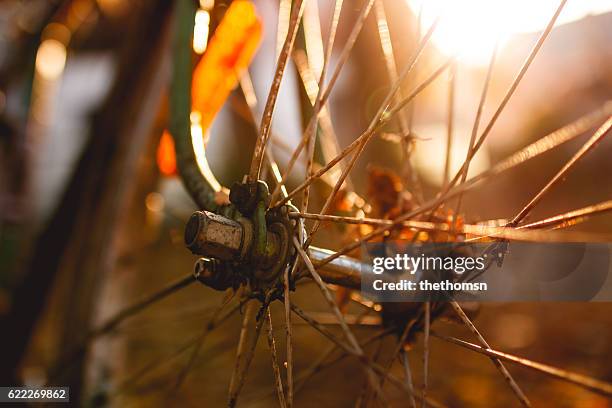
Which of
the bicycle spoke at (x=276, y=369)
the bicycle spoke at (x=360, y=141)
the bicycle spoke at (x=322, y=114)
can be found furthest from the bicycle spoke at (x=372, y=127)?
the bicycle spoke at (x=322, y=114)

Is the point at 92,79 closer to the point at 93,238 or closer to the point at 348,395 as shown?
the point at 93,238

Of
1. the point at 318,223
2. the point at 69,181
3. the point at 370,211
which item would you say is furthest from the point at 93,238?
the point at 318,223

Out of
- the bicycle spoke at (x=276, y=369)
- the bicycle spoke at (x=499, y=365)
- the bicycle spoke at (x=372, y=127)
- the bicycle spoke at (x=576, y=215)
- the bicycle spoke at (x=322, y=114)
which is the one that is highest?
the bicycle spoke at (x=322, y=114)

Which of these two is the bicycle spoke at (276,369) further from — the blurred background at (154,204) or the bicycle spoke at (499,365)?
the bicycle spoke at (499,365)

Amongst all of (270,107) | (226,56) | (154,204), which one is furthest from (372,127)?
(154,204)

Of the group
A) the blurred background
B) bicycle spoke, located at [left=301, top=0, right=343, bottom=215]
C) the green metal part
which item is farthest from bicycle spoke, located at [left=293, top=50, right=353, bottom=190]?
bicycle spoke, located at [left=301, top=0, right=343, bottom=215]

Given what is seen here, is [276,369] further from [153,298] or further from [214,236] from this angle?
[153,298]
